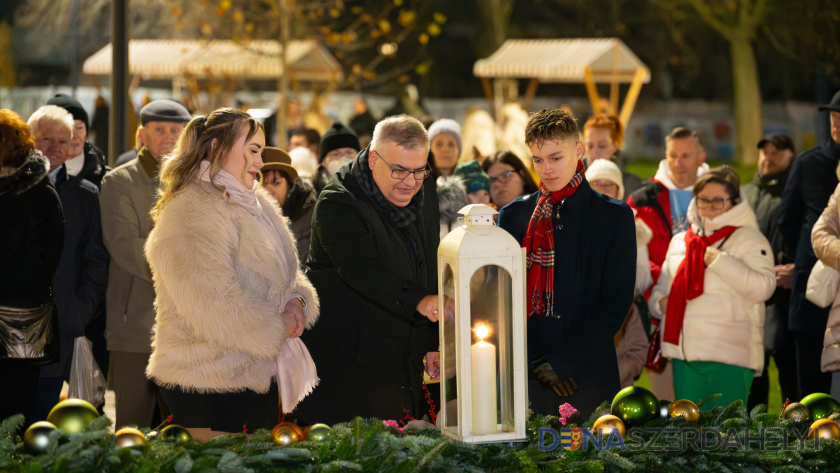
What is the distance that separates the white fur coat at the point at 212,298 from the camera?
3.43 metres

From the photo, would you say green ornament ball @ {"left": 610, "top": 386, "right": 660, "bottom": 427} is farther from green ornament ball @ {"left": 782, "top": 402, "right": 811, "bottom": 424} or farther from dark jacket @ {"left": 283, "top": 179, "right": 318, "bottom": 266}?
dark jacket @ {"left": 283, "top": 179, "right": 318, "bottom": 266}

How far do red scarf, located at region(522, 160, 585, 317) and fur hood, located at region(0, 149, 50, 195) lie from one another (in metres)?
2.16

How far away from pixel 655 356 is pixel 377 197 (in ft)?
9.74

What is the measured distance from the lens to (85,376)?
199 inches

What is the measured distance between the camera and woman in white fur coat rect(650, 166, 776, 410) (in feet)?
18.2

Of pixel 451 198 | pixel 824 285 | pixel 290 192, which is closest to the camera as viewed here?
pixel 824 285

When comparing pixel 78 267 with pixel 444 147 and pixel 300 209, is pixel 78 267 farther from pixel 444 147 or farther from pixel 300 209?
pixel 444 147

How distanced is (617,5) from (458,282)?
29.8 metres

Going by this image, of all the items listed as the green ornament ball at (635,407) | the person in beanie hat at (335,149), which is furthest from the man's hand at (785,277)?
the green ornament ball at (635,407)

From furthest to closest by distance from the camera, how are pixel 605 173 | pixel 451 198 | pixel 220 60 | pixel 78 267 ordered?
pixel 220 60
pixel 605 173
pixel 451 198
pixel 78 267

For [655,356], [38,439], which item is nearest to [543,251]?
[38,439]

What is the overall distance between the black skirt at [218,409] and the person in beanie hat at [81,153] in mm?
2537

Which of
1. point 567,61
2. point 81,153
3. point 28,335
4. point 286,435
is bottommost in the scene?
point 286,435

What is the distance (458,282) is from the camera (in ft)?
8.44
